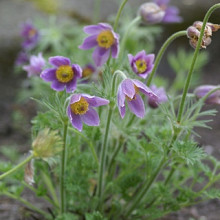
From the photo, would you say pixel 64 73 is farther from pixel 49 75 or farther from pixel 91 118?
pixel 91 118

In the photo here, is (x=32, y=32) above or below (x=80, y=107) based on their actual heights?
below

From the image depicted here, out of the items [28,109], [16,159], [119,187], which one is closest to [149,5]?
[119,187]

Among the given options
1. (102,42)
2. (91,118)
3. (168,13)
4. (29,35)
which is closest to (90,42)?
(102,42)

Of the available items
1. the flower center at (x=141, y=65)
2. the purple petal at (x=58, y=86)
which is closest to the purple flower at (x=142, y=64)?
the flower center at (x=141, y=65)

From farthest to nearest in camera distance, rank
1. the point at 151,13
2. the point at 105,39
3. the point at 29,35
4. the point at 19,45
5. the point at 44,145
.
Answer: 1. the point at 19,45
2. the point at 29,35
3. the point at 151,13
4. the point at 105,39
5. the point at 44,145

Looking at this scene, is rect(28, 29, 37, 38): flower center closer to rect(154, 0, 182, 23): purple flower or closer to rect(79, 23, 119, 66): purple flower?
rect(154, 0, 182, 23): purple flower

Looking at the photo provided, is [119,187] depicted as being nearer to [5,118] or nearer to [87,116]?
[87,116]

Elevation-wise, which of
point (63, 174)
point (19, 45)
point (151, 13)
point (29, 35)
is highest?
point (151, 13)
